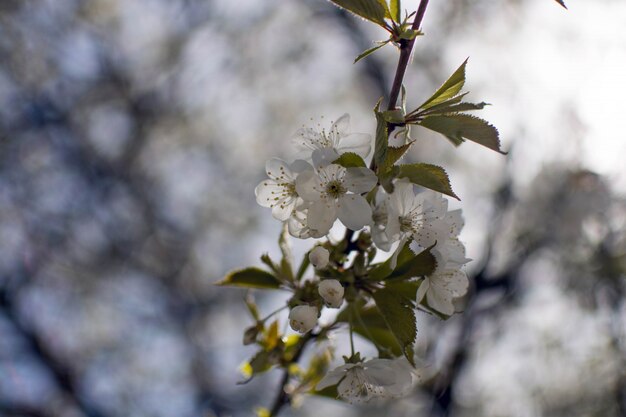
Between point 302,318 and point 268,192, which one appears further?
point 268,192

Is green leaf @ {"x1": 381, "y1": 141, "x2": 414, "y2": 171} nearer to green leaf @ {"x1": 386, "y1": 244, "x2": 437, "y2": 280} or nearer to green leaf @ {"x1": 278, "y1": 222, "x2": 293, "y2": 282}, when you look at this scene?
green leaf @ {"x1": 386, "y1": 244, "x2": 437, "y2": 280}

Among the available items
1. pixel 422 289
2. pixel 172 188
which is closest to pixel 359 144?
pixel 422 289

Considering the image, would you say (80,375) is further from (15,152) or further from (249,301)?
(249,301)

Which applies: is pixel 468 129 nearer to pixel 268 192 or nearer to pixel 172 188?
pixel 268 192

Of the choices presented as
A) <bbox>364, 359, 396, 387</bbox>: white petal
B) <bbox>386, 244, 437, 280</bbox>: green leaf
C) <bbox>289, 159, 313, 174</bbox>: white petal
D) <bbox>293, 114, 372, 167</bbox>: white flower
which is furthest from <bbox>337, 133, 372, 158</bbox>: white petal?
<bbox>364, 359, 396, 387</bbox>: white petal

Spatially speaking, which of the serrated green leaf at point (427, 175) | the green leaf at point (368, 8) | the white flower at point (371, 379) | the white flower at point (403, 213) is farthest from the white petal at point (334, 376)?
the green leaf at point (368, 8)

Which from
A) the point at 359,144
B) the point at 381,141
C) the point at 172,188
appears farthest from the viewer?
the point at 172,188
